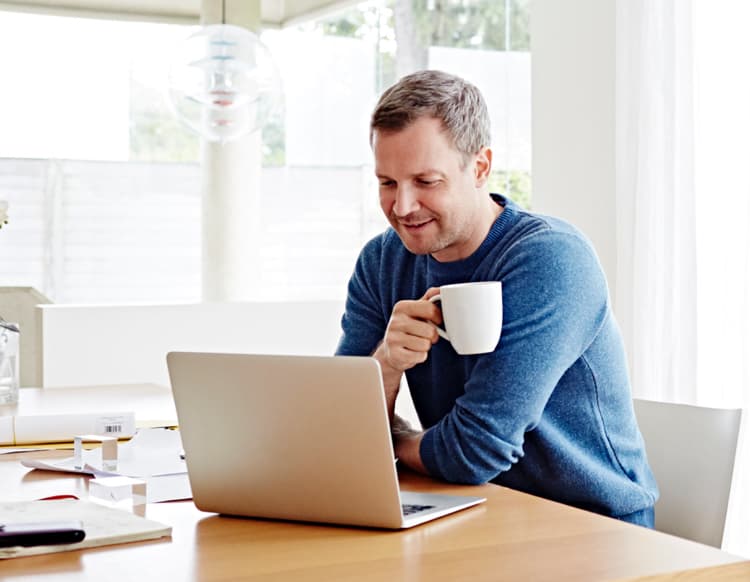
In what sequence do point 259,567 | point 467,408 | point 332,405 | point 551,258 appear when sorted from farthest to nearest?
point 551,258 → point 467,408 → point 332,405 → point 259,567

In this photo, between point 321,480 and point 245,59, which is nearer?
point 321,480

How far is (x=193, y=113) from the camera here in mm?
4145

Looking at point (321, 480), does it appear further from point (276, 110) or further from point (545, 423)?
point (276, 110)

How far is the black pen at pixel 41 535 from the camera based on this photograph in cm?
106

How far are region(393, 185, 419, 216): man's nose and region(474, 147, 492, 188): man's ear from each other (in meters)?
0.12

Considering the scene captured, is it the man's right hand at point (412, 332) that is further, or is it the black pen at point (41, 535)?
the man's right hand at point (412, 332)

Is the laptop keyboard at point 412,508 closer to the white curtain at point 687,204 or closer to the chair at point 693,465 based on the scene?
the chair at point 693,465

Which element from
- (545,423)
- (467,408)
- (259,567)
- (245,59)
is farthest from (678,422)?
(245,59)

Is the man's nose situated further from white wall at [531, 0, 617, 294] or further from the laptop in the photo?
white wall at [531, 0, 617, 294]

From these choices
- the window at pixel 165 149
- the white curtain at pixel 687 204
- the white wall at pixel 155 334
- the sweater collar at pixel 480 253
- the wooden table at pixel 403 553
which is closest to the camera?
the wooden table at pixel 403 553

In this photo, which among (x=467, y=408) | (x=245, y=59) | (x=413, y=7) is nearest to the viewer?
(x=467, y=408)

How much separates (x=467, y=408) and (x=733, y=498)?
1.38 meters

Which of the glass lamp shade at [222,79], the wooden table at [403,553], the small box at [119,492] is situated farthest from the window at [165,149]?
the wooden table at [403,553]

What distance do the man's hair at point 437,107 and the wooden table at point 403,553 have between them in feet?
1.97
